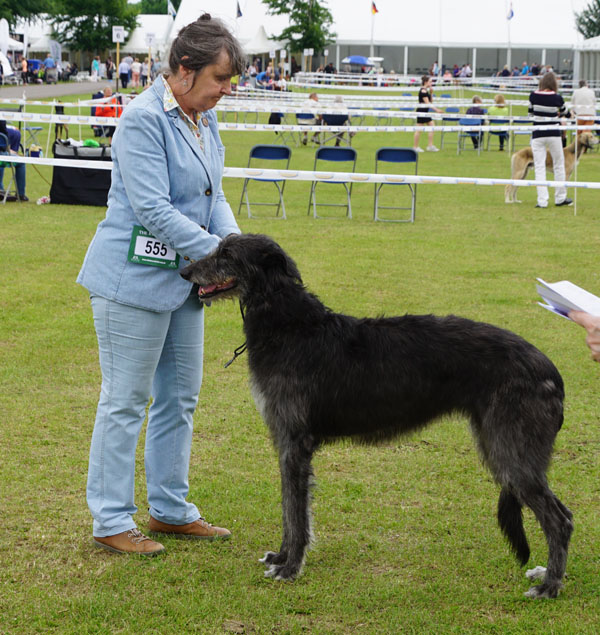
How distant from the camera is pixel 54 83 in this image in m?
51.3

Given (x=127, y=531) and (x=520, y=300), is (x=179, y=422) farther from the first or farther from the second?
(x=520, y=300)

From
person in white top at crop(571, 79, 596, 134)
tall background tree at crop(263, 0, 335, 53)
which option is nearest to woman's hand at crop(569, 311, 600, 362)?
person in white top at crop(571, 79, 596, 134)

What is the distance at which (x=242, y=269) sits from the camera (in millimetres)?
3088

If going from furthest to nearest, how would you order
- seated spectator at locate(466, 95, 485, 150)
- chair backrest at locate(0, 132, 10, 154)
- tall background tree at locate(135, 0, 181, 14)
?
1. tall background tree at locate(135, 0, 181, 14)
2. seated spectator at locate(466, 95, 485, 150)
3. chair backrest at locate(0, 132, 10, 154)

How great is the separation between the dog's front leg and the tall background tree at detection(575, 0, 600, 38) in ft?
196

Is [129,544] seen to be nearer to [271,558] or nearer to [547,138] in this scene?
[271,558]

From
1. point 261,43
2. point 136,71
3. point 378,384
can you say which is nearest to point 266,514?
point 378,384

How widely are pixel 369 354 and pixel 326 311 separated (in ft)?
0.88

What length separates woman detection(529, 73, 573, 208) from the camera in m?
13.3

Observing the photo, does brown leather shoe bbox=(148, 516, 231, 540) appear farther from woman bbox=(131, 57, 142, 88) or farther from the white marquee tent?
the white marquee tent

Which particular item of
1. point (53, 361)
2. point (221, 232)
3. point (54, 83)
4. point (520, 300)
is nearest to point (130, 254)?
point (221, 232)

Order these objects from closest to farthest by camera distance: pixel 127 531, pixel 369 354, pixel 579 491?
1. pixel 369 354
2. pixel 127 531
3. pixel 579 491

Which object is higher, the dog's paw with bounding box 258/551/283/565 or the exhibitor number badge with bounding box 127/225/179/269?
the exhibitor number badge with bounding box 127/225/179/269

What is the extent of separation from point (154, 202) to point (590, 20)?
198 feet
